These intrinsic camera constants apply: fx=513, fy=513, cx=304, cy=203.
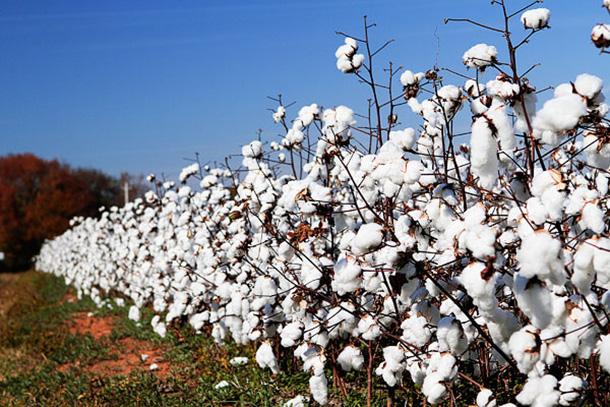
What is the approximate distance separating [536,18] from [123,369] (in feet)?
20.4

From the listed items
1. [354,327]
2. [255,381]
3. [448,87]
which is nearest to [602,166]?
[448,87]

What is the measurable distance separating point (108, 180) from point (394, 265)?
3726 centimetres

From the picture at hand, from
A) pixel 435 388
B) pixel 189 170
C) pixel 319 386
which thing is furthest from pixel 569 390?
pixel 189 170

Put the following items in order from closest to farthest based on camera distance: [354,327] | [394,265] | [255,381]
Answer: [394,265]
[354,327]
[255,381]

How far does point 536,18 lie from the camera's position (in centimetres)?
222

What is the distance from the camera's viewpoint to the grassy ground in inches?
182

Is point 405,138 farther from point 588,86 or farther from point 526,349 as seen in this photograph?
point 526,349

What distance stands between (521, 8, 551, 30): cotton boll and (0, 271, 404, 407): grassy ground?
8.95 feet

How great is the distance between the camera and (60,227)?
28.1m

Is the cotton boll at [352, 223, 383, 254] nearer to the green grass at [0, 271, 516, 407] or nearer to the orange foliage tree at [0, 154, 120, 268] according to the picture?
the green grass at [0, 271, 516, 407]

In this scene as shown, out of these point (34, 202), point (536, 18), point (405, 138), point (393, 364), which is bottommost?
point (393, 364)

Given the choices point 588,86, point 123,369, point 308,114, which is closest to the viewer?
point 588,86

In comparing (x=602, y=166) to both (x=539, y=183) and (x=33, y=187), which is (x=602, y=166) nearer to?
(x=539, y=183)

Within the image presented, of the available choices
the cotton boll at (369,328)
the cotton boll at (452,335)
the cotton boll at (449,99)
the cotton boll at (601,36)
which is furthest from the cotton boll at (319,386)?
the cotton boll at (601,36)
